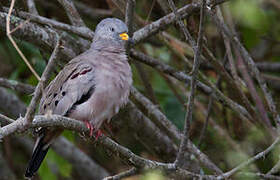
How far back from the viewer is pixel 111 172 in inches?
245

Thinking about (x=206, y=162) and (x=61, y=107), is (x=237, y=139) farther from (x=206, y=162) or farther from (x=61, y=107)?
(x=61, y=107)

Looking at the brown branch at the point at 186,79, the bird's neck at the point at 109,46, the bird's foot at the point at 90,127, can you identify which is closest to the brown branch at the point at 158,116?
the brown branch at the point at 186,79

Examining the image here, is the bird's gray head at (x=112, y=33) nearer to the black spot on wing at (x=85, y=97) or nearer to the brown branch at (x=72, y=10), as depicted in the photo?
the brown branch at (x=72, y=10)

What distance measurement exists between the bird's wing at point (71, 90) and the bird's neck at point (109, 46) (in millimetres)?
335

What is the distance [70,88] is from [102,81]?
226 millimetres

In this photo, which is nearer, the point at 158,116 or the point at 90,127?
the point at 90,127

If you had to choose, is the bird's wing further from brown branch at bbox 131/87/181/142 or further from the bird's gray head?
brown branch at bbox 131/87/181/142

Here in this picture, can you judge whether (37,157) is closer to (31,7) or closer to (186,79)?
(31,7)

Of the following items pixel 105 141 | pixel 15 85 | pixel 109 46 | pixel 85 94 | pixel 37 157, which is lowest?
pixel 37 157

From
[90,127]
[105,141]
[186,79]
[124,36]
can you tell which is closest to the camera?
[105,141]

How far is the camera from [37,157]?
3.57 metres

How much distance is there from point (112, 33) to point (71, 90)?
2.31 feet

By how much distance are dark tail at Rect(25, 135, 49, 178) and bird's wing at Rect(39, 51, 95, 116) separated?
0.74 ft

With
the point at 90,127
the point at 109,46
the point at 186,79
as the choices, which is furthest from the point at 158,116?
the point at 90,127
